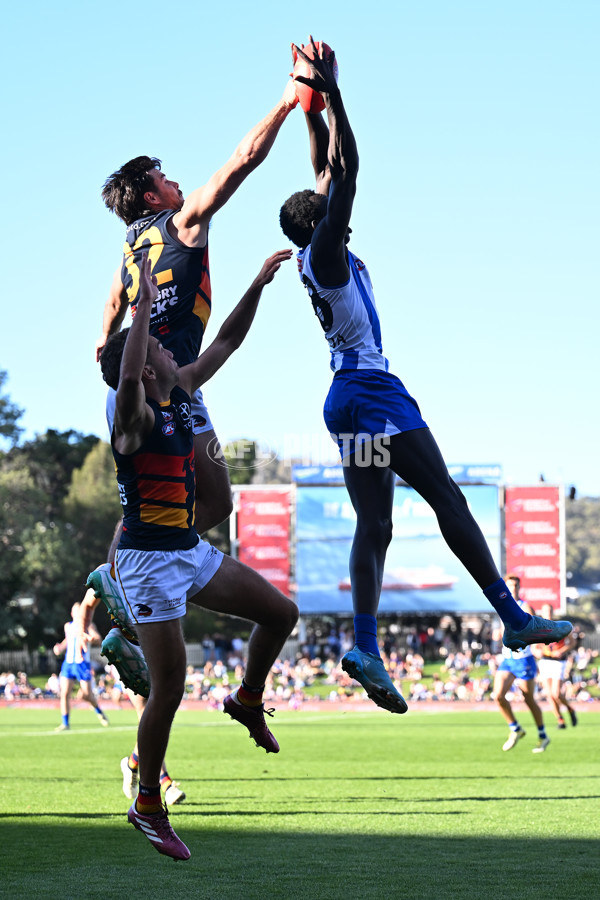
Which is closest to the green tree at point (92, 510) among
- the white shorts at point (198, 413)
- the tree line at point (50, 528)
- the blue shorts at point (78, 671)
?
the tree line at point (50, 528)

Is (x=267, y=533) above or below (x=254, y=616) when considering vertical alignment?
below

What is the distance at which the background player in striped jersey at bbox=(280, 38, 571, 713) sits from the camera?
5.74 metres

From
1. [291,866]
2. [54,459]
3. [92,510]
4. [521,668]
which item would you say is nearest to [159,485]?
[291,866]

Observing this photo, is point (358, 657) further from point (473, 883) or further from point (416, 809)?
point (416, 809)

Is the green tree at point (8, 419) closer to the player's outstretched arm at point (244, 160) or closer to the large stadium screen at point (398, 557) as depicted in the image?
the large stadium screen at point (398, 557)

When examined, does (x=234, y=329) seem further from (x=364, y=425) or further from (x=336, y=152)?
(x=336, y=152)

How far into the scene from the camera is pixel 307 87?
6.01 m

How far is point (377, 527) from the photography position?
6.02 meters

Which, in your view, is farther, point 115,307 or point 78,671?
point 78,671

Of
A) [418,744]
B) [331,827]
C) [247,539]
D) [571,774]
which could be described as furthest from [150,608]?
[247,539]

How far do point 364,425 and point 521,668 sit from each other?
38.5 ft

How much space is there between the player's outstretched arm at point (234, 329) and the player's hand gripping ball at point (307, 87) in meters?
0.79

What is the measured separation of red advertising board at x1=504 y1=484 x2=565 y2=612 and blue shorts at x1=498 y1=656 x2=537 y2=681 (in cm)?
3144

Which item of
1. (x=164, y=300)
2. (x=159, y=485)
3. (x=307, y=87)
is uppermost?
(x=307, y=87)
